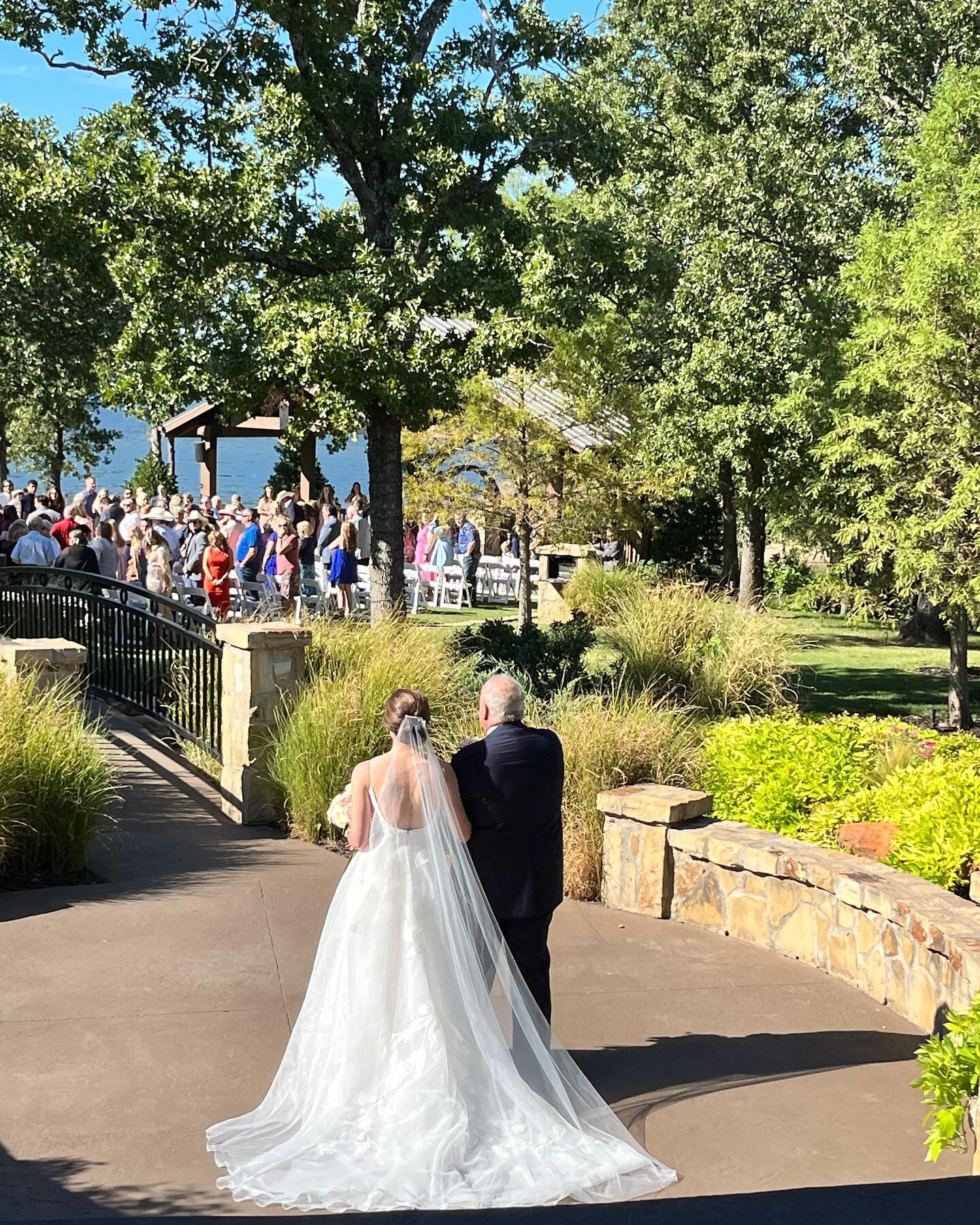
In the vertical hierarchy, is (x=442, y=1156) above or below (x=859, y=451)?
below

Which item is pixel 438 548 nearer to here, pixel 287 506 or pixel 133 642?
pixel 287 506

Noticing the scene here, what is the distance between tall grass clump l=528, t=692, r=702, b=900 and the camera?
26.0 ft

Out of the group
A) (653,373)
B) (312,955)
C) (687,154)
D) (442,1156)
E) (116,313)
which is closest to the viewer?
(442,1156)

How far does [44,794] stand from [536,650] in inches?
223

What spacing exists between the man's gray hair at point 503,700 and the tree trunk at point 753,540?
14985 millimetres

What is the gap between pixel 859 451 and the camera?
44.8 feet

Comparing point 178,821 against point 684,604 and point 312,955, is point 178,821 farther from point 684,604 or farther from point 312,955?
point 684,604

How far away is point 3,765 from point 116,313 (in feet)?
78.7

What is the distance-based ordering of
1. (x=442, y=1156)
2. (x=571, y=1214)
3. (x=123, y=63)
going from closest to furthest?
(x=571, y=1214) → (x=442, y=1156) → (x=123, y=63)

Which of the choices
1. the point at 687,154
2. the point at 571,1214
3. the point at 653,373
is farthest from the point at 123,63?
the point at 571,1214

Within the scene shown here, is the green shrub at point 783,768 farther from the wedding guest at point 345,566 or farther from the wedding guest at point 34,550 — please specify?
the wedding guest at point 345,566

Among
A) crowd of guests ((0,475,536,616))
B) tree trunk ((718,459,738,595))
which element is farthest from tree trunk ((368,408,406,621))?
tree trunk ((718,459,738,595))

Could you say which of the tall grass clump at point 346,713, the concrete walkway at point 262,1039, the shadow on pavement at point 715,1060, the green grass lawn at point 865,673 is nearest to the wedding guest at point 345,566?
the green grass lawn at point 865,673

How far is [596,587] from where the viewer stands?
18891mm
